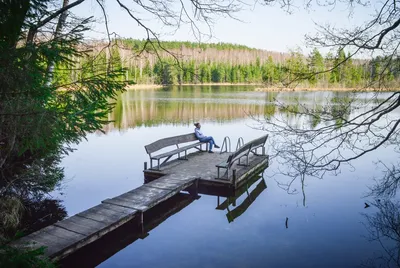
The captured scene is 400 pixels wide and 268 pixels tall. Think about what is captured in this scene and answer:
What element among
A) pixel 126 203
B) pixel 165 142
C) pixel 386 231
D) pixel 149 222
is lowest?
pixel 149 222

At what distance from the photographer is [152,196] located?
812cm

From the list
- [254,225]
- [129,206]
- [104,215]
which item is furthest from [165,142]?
[104,215]

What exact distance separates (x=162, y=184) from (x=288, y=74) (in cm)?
591

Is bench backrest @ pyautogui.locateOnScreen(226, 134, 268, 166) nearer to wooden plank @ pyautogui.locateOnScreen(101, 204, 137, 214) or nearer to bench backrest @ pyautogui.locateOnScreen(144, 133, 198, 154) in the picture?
bench backrest @ pyautogui.locateOnScreen(144, 133, 198, 154)

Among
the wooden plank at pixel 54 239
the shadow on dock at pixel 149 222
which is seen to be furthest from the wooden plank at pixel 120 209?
the wooden plank at pixel 54 239

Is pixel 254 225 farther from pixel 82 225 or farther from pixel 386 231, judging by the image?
pixel 82 225

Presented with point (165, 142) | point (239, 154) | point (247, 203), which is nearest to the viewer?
point (247, 203)

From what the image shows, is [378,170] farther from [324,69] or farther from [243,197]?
[324,69]

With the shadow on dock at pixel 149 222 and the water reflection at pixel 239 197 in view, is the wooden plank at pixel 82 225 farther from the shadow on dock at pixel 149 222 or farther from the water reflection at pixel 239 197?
the water reflection at pixel 239 197

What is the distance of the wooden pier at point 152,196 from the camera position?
568cm

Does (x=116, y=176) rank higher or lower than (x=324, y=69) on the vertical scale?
lower

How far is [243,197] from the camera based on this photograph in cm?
992

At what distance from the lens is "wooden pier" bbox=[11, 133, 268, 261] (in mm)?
5680

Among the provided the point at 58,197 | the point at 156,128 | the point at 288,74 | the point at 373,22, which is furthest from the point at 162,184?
the point at 156,128
